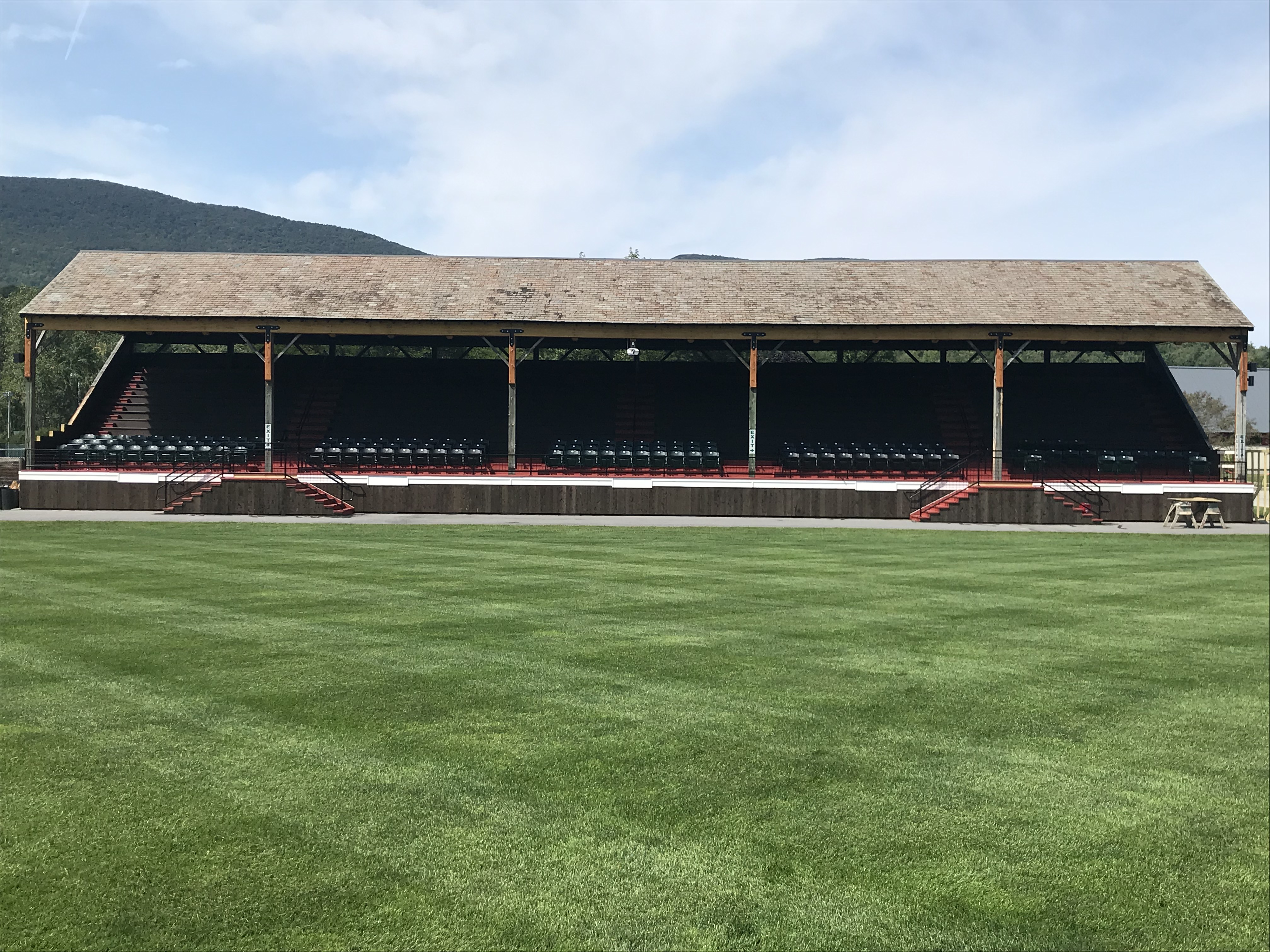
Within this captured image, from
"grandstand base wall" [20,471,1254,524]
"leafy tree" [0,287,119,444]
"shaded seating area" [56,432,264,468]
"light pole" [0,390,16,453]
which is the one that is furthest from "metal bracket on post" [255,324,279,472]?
"leafy tree" [0,287,119,444]

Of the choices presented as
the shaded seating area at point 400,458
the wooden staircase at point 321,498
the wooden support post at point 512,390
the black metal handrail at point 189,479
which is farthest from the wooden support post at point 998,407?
the black metal handrail at point 189,479

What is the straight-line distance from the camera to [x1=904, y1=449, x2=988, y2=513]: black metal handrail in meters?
30.3

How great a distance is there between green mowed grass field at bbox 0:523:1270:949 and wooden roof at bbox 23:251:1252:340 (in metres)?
21.4

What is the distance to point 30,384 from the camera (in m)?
31.1

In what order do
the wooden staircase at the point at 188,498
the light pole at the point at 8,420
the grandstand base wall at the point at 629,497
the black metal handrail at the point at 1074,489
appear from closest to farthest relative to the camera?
the wooden staircase at the point at 188,498
the grandstand base wall at the point at 629,497
the black metal handrail at the point at 1074,489
the light pole at the point at 8,420

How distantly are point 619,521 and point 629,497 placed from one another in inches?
145

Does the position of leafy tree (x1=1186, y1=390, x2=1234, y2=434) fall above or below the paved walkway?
above

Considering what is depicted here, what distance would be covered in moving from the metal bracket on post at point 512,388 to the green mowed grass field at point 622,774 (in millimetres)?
19121

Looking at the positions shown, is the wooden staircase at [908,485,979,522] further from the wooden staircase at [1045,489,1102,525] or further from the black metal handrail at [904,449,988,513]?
the wooden staircase at [1045,489,1102,525]

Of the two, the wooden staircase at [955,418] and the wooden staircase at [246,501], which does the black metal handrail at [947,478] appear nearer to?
the wooden staircase at [955,418]

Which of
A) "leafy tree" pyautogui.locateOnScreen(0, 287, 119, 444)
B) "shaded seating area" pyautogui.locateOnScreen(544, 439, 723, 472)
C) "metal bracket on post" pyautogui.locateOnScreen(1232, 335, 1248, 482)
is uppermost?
"leafy tree" pyautogui.locateOnScreen(0, 287, 119, 444)

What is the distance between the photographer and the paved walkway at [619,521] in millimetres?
25172

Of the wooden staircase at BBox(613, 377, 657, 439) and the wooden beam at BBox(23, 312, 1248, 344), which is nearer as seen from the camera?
the wooden beam at BBox(23, 312, 1248, 344)

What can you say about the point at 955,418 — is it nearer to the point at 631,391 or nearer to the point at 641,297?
the point at 631,391
